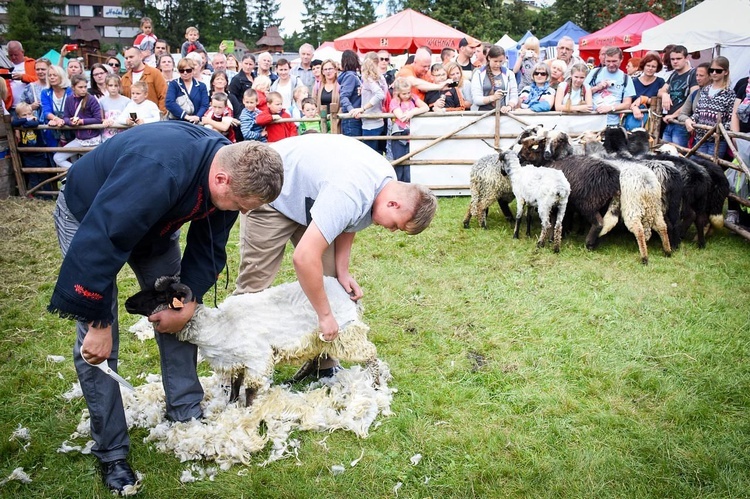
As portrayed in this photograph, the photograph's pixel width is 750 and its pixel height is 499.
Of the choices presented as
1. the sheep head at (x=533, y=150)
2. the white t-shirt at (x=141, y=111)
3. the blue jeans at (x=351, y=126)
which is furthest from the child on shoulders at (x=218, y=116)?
the sheep head at (x=533, y=150)

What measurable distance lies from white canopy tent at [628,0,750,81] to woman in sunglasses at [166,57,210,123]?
8600 millimetres

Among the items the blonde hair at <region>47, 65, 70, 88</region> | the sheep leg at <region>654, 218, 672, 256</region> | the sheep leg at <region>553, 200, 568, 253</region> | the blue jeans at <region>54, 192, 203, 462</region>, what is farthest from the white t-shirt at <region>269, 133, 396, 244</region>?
the blonde hair at <region>47, 65, 70, 88</region>

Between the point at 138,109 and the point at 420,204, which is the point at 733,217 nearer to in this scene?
the point at 420,204

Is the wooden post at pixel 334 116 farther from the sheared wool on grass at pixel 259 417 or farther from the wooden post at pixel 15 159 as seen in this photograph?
the sheared wool on grass at pixel 259 417

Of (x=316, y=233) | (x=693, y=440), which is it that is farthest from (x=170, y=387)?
(x=693, y=440)

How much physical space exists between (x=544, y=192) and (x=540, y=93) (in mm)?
3604

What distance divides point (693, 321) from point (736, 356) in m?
0.65

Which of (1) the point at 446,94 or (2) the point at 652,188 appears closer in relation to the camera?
(2) the point at 652,188

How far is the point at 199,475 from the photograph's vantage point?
3.11 metres

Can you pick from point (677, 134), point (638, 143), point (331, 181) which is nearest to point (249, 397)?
point (331, 181)

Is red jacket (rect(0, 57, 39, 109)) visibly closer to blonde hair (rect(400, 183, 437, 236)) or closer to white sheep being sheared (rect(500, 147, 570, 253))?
white sheep being sheared (rect(500, 147, 570, 253))

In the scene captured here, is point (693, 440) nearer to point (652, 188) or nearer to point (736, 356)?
point (736, 356)

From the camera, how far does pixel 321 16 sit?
2064 inches

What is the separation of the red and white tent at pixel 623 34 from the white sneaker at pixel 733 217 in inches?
577
